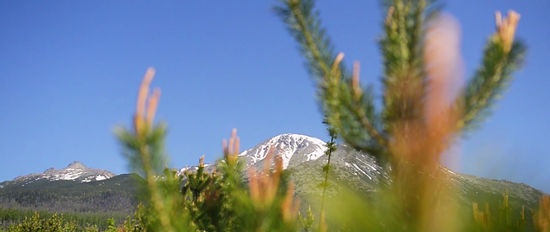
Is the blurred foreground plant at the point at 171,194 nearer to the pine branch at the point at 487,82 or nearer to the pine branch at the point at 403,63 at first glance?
the pine branch at the point at 403,63

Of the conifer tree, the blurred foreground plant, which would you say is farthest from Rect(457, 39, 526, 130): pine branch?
the blurred foreground plant

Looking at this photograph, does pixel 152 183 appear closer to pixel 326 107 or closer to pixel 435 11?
pixel 326 107

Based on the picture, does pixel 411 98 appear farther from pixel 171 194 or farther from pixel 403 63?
pixel 171 194

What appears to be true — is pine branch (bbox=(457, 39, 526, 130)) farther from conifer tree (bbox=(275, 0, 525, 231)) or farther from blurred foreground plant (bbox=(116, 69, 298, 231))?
blurred foreground plant (bbox=(116, 69, 298, 231))

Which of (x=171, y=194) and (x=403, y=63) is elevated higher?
(x=403, y=63)

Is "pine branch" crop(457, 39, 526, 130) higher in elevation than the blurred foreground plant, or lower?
higher

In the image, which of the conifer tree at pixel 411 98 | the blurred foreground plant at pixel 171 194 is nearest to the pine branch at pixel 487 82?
the conifer tree at pixel 411 98

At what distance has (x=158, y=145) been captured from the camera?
2.93 metres

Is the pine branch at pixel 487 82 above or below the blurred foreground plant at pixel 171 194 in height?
above

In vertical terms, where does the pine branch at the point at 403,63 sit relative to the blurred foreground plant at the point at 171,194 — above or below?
above

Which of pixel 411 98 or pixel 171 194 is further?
pixel 171 194

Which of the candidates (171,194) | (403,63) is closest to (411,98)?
(403,63)

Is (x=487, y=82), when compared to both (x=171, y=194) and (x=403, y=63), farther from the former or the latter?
(x=171, y=194)

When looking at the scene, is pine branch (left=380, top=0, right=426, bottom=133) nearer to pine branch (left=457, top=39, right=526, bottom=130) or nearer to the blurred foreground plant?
pine branch (left=457, top=39, right=526, bottom=130)
